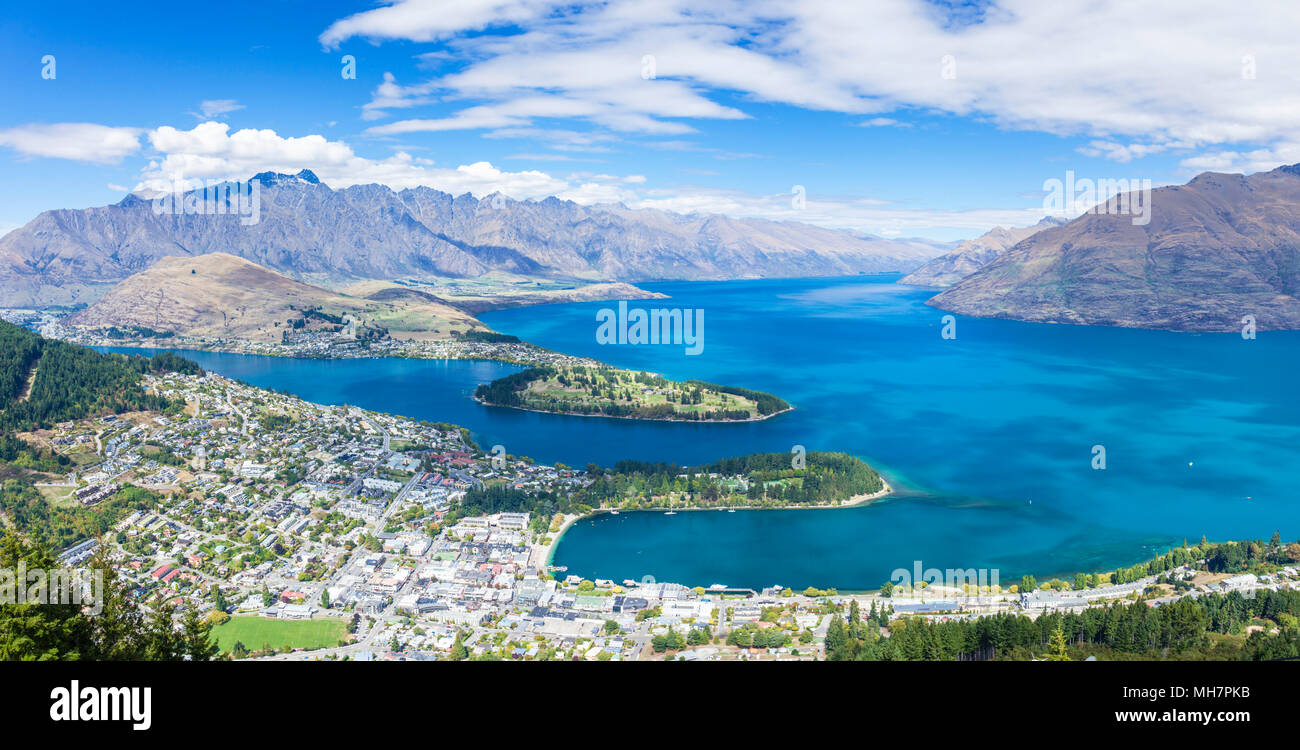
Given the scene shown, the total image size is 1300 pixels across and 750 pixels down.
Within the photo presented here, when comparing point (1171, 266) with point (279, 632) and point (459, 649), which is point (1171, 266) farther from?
point (279, 632)

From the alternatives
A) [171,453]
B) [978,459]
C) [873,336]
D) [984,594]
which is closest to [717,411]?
[978,459]

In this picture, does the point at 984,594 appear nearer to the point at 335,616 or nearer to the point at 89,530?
the point at 335,616

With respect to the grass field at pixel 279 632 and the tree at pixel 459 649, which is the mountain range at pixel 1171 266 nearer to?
the tree at pixel 459 649

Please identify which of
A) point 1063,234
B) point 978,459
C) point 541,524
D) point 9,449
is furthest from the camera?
point 1063,234

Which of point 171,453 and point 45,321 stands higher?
point 45,321

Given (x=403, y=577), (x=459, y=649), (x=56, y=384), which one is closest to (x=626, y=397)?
(x=403, y=577)

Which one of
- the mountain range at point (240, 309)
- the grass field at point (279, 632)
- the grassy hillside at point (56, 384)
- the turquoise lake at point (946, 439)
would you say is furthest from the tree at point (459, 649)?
the mountain range at point (240, 309)
